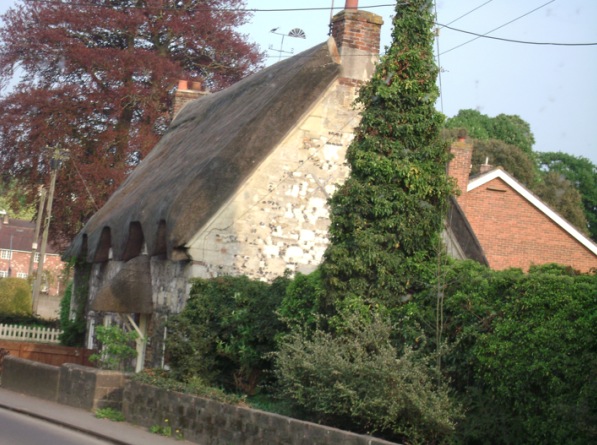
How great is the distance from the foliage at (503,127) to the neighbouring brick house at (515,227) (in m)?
29.9

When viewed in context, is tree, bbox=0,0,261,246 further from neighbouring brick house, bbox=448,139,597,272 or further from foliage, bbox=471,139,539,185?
foliage, bbox=471,139,539,185

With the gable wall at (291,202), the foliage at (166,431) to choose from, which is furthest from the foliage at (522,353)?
the gable wall at (291,202)

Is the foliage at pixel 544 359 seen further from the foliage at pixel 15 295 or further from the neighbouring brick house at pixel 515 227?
the foliage at pixel 15 295

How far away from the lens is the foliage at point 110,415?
54.3 feet

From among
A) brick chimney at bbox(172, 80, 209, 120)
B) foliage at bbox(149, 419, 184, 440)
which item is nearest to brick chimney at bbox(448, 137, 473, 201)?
brick chimney at bbox(172, 80, 209, 120)

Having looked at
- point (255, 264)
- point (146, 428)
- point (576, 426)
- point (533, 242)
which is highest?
point (533, 242)

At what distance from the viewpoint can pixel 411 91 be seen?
565 inches

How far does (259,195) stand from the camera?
70.6 feet

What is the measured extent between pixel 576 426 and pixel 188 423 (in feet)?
21.2

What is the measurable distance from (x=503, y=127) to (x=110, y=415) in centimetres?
5023

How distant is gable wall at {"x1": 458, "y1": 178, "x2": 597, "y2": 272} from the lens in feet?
103

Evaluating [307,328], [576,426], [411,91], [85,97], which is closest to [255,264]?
[307,328]

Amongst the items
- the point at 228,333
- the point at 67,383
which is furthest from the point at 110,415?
the point at 228,333

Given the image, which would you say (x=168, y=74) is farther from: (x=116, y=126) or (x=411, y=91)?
(x=411, y=91)
